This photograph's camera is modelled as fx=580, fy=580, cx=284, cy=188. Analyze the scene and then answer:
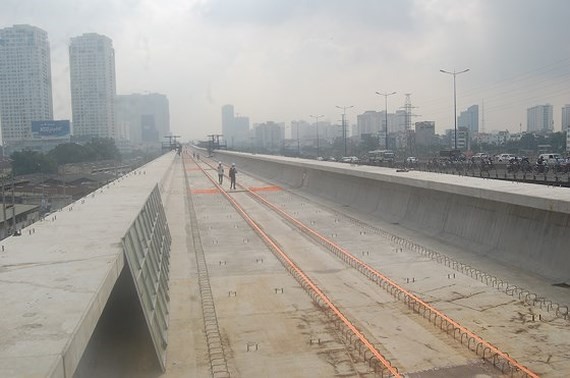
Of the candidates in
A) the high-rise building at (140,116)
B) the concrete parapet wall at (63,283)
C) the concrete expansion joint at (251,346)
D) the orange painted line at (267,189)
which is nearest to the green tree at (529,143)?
the high-rise building at (140,116)

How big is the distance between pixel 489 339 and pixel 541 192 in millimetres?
6578

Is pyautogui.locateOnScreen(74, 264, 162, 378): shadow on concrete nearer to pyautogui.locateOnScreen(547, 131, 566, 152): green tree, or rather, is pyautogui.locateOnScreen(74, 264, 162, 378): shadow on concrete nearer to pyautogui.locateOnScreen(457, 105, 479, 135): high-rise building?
pyautogui.locateOnScreen(547, 131, 566, 152): green tree

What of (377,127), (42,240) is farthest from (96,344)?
(377,127)

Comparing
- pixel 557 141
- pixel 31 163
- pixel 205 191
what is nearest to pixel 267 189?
pixel 205 191

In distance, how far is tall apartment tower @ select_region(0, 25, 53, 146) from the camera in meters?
27.8

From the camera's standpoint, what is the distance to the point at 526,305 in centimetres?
994

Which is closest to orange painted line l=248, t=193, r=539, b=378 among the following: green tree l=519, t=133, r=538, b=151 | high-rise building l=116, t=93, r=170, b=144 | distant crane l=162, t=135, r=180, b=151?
high-rise building l=116, t=93, r=170, b=144

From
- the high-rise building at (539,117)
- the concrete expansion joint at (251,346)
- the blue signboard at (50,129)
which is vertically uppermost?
the high-rise building at (539,117)

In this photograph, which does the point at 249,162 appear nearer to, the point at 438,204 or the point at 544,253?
the point at 438,204

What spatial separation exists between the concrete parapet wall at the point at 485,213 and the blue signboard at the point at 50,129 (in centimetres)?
1857

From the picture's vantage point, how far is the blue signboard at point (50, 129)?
1288 inches

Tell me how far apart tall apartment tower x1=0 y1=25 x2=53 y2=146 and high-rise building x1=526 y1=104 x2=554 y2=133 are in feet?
547

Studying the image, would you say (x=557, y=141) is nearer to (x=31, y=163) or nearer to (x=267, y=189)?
(x=267, y=189)

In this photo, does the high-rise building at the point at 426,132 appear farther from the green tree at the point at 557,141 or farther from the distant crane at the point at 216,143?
the distant crane at the point at 216,143
